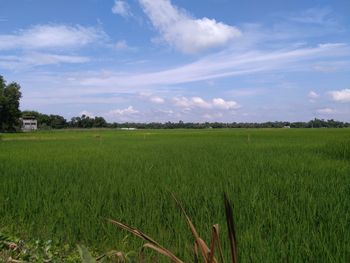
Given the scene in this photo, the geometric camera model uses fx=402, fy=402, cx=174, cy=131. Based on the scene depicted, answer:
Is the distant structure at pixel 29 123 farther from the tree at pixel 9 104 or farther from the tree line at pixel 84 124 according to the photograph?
the tree at pixel 9 104

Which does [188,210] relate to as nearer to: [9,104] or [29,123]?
[9,104]

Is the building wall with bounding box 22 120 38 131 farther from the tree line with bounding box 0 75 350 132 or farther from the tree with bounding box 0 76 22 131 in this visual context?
the tree with bounding box 0 76 22 131

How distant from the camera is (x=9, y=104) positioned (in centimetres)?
5172

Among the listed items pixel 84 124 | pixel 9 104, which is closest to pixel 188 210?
pixel 9 104

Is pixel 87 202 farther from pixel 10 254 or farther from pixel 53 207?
pixel 10 254

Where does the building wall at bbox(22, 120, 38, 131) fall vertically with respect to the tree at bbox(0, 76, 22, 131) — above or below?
below

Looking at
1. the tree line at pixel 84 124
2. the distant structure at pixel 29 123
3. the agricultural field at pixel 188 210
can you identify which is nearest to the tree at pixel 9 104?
the tree line at pixel 84 124

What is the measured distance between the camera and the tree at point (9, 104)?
50688mm

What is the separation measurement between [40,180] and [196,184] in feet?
8.54

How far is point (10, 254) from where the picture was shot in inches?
125

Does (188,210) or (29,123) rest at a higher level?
(29,123)

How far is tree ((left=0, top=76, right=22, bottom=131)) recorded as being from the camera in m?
50.7

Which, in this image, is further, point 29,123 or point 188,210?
point 29,123

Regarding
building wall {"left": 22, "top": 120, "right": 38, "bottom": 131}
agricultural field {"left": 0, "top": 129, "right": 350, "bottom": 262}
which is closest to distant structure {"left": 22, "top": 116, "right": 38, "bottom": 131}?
building wall {"left": 22, "top": 120, "right": 38, "bottom": 131}
